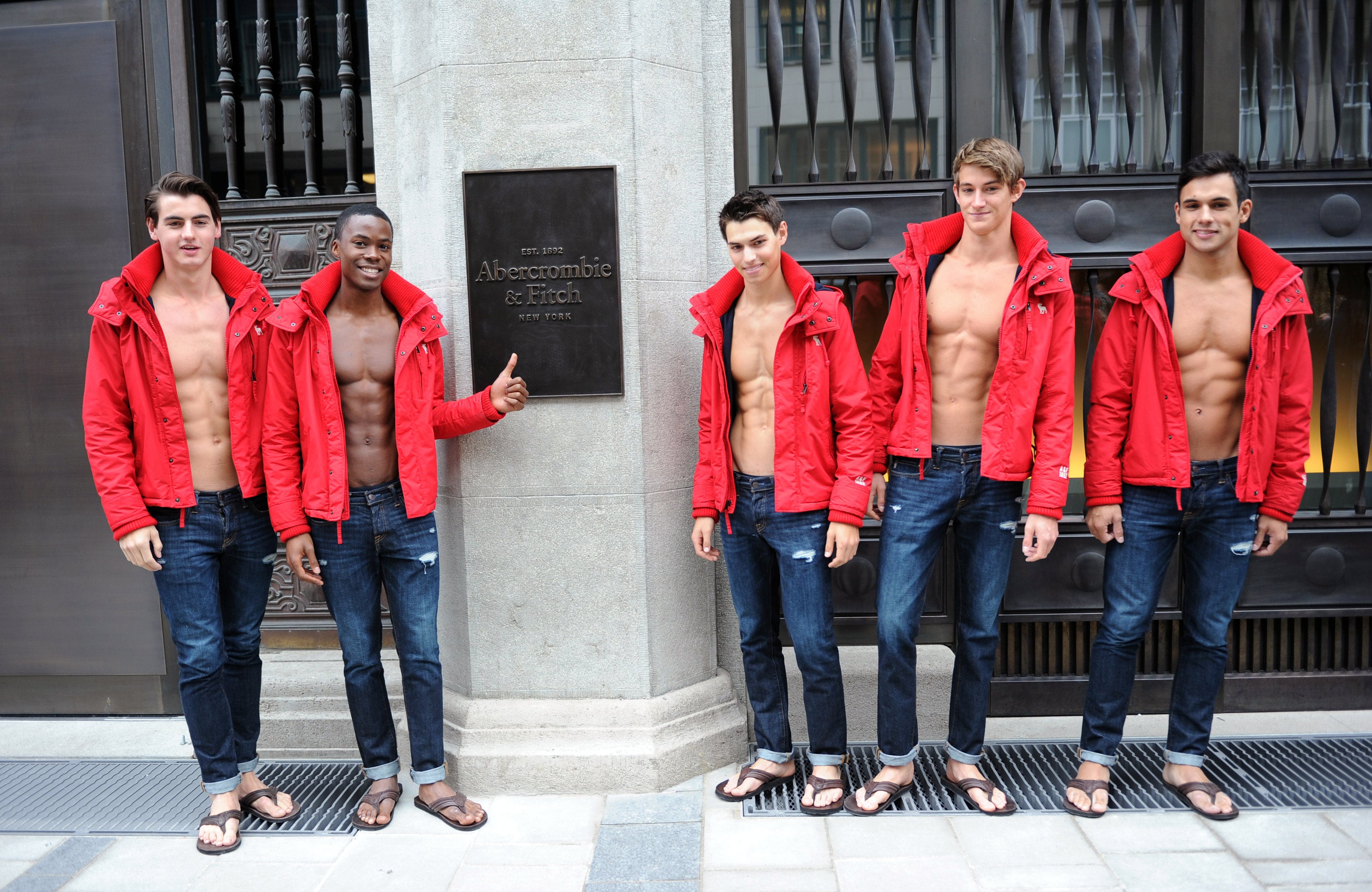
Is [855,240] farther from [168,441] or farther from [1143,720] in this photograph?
[168,441]

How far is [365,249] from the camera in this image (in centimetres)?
404

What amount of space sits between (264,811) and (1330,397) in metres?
5.99

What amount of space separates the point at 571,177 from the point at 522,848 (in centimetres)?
302

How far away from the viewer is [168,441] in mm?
4035

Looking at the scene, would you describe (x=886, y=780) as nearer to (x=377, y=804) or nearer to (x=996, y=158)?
(x=377, y=804)

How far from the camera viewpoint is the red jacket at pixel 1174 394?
4.04 metres

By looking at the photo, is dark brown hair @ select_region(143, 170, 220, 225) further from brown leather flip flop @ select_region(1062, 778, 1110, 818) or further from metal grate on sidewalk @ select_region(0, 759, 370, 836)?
brown leather flip flop @ select_region(1062, 778, 1110, 818)

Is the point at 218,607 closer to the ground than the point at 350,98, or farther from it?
closer to the ground

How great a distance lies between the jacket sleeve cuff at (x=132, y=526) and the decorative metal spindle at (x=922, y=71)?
4.16 m

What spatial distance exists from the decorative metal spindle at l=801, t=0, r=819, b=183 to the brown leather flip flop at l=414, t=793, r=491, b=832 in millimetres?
3646

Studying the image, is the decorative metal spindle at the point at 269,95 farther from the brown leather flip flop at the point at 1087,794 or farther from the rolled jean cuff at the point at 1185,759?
the rolled jean cuff at the point at 1185,759

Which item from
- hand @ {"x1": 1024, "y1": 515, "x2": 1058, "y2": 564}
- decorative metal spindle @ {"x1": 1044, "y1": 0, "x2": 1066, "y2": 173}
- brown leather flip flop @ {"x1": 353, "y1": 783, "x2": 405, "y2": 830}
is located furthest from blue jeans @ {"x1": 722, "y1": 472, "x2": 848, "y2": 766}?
decorative metal spindle @ {"x1": 1044, "y1": 0, "x2": 1066, "y2": 173}

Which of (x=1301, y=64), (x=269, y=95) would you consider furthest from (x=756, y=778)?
(x=1301, y=64)

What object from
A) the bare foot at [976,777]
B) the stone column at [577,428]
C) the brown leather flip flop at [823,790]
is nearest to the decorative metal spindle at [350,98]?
the stone column at [577,428]
